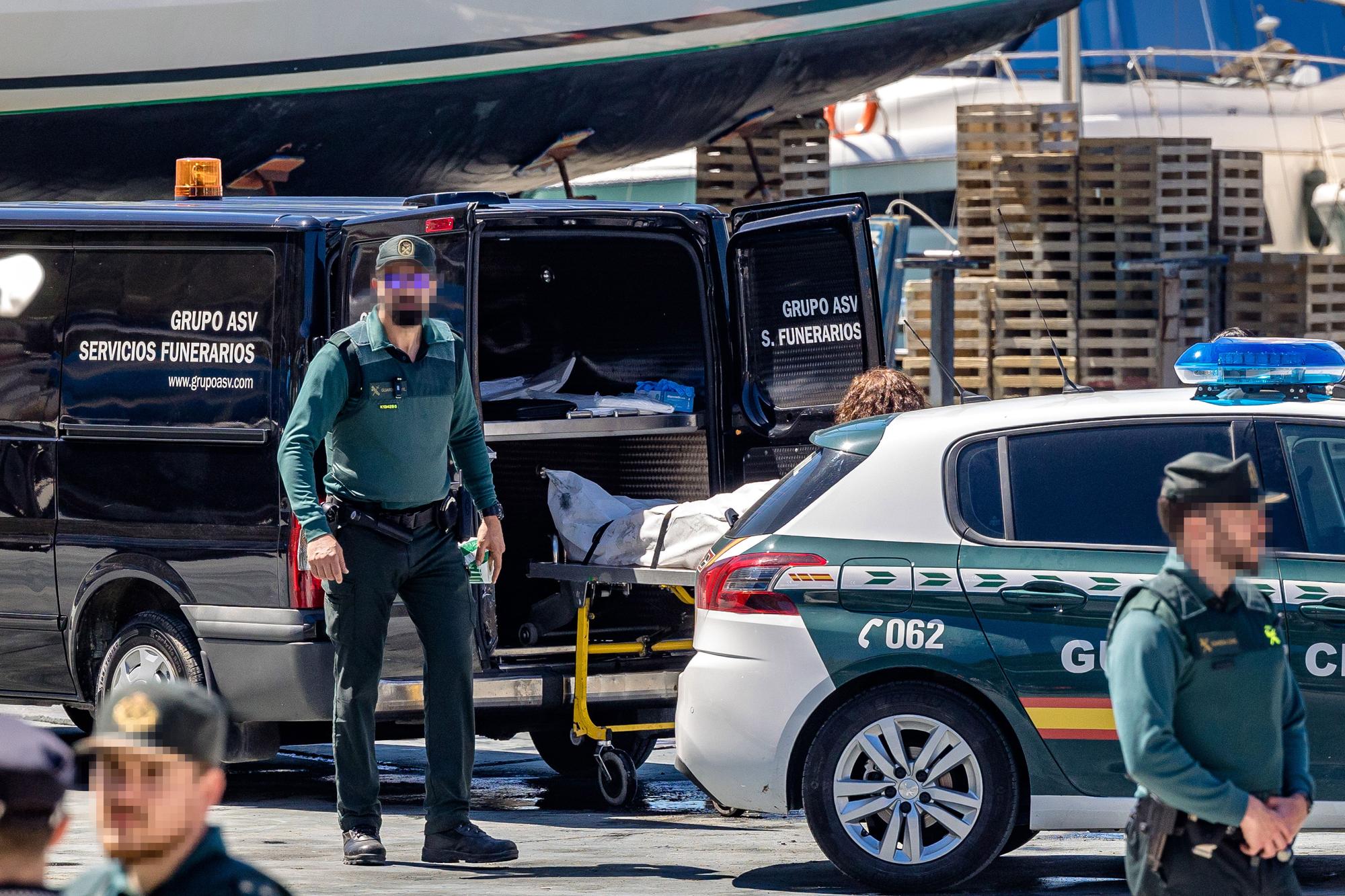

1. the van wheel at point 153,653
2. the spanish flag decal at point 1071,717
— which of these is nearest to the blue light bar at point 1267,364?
the spanish flag decal at point 1071,717

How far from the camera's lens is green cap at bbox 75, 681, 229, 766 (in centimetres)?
245

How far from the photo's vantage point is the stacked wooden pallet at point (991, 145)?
614 inches

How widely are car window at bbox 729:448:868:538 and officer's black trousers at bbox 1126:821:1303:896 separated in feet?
9.52

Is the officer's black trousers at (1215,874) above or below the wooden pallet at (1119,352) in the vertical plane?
below

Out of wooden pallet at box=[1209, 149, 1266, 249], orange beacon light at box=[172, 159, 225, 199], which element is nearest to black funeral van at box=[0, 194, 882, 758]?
orange beacon light at box=[172, 159, 225, 199]

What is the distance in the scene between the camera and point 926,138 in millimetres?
32188

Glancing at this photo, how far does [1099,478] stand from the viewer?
20.0 feet

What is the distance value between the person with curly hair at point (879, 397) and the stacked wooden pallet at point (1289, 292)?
8.98 meters

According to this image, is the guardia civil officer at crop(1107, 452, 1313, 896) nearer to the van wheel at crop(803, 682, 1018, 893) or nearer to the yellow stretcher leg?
the van wheel at crop(803, 682, 1018, 893)

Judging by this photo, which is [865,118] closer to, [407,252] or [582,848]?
[582,848]

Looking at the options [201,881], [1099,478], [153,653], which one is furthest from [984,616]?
[201,881]

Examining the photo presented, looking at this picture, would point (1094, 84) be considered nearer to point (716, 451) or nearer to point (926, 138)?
point (926, 138)

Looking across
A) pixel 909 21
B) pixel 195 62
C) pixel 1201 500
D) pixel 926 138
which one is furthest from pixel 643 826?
pixel 926 138

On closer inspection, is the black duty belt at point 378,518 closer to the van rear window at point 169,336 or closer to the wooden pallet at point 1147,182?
the van rear window at point 169,336
